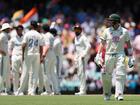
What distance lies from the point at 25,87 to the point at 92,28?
11.5 meters

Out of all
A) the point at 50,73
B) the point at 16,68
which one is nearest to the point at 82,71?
the point at 50,73

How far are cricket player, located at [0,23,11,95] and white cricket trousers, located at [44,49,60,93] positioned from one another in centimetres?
135

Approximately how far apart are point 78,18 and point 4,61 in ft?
44.8

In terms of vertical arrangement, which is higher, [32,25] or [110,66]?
[32,25]

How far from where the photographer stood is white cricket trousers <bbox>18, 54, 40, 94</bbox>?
2711cm

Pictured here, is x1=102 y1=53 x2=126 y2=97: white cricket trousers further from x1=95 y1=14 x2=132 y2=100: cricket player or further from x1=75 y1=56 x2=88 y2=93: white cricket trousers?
x1=75 y1=56 x2=88 y2=93: white cricket trousers

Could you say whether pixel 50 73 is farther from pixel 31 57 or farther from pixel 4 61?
pixel 4 61

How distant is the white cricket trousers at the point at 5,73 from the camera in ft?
90.6

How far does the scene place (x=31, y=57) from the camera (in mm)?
27109

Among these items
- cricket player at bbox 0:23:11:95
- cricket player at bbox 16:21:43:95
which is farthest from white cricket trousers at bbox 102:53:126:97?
cricket player at bbox 0:23:11:95

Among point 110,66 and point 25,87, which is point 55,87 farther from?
point 110,66

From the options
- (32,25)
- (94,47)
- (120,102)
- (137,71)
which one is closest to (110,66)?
(120,102)

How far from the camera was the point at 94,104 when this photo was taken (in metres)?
20.5

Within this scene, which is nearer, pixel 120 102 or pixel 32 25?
pixel 120 102
